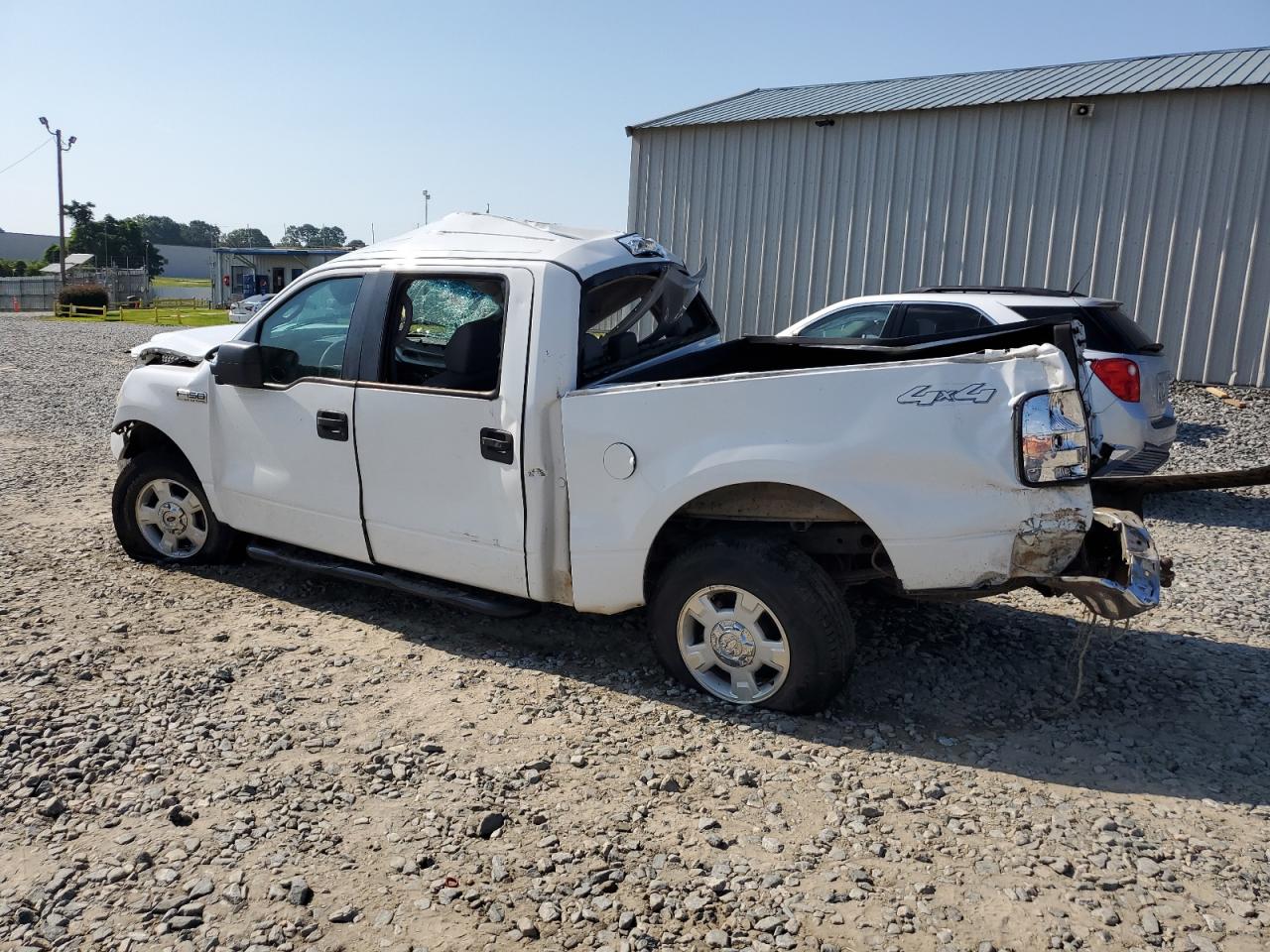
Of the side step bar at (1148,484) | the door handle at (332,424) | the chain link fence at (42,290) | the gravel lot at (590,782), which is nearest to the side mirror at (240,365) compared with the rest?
the door handle at (332,424)

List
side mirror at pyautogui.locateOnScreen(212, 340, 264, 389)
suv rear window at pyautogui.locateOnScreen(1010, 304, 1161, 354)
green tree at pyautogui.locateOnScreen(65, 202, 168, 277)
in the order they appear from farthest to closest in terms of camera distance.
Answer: green tree at pyautogui.locateOnScreen(65, 202, 168, 277) → suv rear window at pyautogui.locateOnScreen(1010, 304, 1161, 354) → side mirror at pyautogui.locateOnScreen(212, 340, 264, 389)

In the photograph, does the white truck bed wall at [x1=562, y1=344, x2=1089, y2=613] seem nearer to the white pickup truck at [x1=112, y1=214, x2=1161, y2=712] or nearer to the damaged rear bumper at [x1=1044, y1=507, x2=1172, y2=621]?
the white pickup truck at [x1=112, y1=214, x2=1161, y2=712]

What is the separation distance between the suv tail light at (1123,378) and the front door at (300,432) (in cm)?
518

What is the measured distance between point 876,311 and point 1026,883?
611 cm

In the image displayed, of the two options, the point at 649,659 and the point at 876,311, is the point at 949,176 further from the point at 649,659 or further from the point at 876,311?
the point at 649,659

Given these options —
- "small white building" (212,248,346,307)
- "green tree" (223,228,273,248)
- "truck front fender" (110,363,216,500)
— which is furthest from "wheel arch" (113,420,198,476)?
"green tree" (223,228,273,248)

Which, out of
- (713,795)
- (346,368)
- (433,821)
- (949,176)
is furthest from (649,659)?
(949,176)

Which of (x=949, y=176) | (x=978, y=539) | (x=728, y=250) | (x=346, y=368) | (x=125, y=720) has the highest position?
(x=949, y=176)

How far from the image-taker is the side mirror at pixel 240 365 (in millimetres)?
5062

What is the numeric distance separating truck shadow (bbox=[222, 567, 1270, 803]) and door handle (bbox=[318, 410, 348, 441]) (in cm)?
101

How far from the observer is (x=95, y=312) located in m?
43.7

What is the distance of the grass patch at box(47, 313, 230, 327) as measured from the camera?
39312mm

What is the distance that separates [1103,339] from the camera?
7254 mm

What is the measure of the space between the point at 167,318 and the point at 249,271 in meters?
10.7
